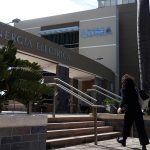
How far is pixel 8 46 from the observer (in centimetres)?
628

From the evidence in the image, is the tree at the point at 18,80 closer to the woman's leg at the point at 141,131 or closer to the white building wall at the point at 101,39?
the woman's leg at the point at 141,131

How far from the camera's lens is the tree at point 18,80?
6102mm

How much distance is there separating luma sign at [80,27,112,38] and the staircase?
24232mm

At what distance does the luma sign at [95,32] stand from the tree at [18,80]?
2943 cm

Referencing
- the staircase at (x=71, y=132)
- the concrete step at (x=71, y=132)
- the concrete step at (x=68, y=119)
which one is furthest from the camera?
the concrete step at (x=68, y=119)

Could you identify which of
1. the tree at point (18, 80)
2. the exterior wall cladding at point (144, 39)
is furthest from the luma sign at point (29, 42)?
the tree at point (18, 80)

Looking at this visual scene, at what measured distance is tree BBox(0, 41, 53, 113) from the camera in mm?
6102

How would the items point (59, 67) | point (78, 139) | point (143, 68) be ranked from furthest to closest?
point (59, 67), point (143, 68), point (78, 139)

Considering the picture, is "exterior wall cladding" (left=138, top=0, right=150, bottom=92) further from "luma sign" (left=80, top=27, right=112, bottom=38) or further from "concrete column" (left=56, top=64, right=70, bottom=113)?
"luma sign" (left=80, top=27, right=112, bottom=38)

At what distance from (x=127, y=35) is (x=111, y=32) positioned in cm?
168

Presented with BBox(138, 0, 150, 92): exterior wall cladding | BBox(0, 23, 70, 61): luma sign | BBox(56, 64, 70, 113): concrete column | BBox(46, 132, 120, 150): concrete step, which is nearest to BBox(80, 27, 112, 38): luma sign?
BBox(56, 64, 70, 113): concrete column

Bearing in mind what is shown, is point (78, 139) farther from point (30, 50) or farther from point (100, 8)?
point (100, 8)

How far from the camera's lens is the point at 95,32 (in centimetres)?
3581

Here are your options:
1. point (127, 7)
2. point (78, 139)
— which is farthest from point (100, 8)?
point (78, 139)
